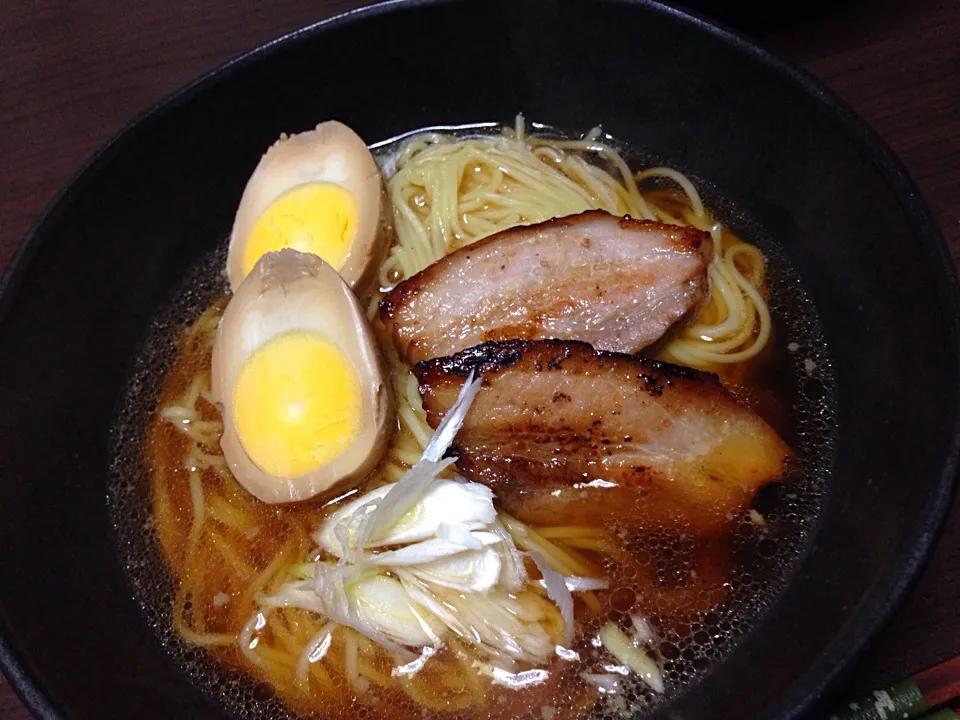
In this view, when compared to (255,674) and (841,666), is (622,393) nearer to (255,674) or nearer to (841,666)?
(841,666)

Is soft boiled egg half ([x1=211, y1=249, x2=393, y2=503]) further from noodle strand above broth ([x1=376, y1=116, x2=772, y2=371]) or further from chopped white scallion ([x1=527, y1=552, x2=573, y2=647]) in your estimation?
chopped white scallion ([x1=527, y1=552, x2=573, y2=647])

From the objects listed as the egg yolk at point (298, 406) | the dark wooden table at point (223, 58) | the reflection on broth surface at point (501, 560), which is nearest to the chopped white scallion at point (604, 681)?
the reflection on broth surface at point (501, 560)

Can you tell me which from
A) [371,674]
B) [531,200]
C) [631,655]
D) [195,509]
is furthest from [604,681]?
[531,200]

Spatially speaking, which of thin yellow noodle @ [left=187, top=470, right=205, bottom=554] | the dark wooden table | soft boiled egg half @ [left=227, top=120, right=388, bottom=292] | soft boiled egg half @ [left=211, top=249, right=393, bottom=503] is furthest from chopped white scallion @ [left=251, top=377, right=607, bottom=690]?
the dark wooden table

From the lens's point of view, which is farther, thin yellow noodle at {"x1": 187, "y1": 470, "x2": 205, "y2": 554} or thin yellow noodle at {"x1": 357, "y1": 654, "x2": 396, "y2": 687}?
thin yellow noodle at {"x1": 187, "y1": 470, "x2": 205, "y2": 554}

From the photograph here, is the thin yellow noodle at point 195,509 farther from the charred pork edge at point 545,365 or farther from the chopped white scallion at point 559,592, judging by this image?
the chopped white scallion at point 559,592

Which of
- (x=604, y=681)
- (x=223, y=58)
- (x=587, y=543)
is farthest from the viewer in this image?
(x=223, y=58)

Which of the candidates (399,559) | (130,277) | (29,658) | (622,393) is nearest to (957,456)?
(622,393)

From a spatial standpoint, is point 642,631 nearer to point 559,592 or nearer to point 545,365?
point 559,592
